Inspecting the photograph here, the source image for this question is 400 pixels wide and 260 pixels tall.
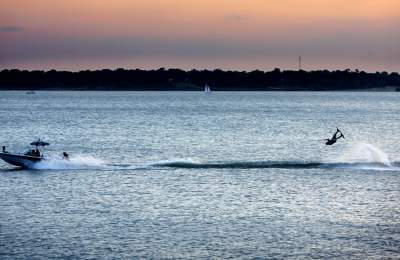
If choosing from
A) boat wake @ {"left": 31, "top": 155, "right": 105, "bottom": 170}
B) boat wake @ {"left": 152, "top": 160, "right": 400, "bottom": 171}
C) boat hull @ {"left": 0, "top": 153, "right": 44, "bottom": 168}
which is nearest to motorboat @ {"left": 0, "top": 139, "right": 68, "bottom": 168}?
boat hull @ {"left": 0, "top": 153, "right": 44, "bottom": 168}

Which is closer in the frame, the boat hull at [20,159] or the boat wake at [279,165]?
the boat hull at [20,159]

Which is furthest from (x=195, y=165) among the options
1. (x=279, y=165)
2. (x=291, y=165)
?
(x=291, y=165)

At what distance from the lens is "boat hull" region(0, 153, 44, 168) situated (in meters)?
72.1

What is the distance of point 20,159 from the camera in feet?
237

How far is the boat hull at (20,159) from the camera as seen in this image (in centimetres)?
→ 7212


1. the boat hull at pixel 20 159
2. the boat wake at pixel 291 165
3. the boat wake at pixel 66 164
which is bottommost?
the boat wake at pixel 291 165

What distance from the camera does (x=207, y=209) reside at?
54.7 m

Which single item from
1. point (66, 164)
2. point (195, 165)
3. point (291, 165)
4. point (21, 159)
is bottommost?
point (291, 165)

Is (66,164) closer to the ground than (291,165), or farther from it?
farther from it

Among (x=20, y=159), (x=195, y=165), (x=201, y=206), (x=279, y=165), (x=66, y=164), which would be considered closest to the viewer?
(x=201, y=206)

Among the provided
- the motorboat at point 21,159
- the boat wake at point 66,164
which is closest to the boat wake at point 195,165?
the boat wake at point 66,164

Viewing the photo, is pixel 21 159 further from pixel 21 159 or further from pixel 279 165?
pixel 279 165

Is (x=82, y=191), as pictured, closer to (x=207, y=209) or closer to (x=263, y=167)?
(x=207, y=209)

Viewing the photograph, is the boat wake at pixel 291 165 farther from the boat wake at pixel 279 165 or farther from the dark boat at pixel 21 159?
the dark boat at pixel 21 159
